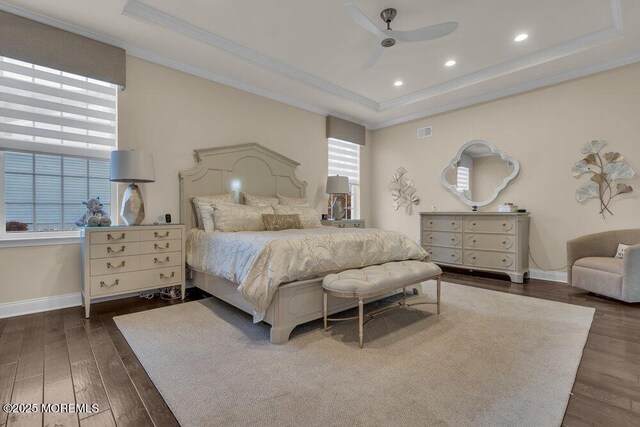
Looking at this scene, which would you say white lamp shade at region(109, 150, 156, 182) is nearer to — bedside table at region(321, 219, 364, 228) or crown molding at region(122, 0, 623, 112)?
crown molding at region(122, 0, 623, 112)

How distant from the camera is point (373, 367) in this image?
195 centimetres

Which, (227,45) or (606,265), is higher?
(227,45)

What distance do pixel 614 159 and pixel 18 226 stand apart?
22.6 feet

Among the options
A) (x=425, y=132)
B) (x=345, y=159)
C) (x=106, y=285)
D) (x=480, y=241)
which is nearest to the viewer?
(x=106, y=285)

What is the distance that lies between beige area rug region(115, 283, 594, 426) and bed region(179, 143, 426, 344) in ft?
0.78

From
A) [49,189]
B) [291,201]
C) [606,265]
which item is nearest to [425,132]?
[291,201]

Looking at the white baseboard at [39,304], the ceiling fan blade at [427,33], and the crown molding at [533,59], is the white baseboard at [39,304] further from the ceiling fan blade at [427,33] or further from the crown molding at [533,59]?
the crown molding at [533,59]

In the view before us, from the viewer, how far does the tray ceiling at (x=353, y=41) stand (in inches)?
115

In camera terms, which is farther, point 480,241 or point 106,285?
point 480,241

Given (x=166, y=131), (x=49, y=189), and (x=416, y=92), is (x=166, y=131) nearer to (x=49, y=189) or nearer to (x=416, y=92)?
(x=49, y=189)

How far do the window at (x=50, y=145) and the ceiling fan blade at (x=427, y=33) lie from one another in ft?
10.6

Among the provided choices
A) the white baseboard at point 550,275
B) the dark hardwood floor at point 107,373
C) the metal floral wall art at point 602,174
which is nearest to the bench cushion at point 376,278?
the dark hardwood floor at point 107,373

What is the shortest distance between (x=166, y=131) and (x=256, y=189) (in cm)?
144

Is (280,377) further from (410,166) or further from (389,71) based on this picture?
(410,166)
